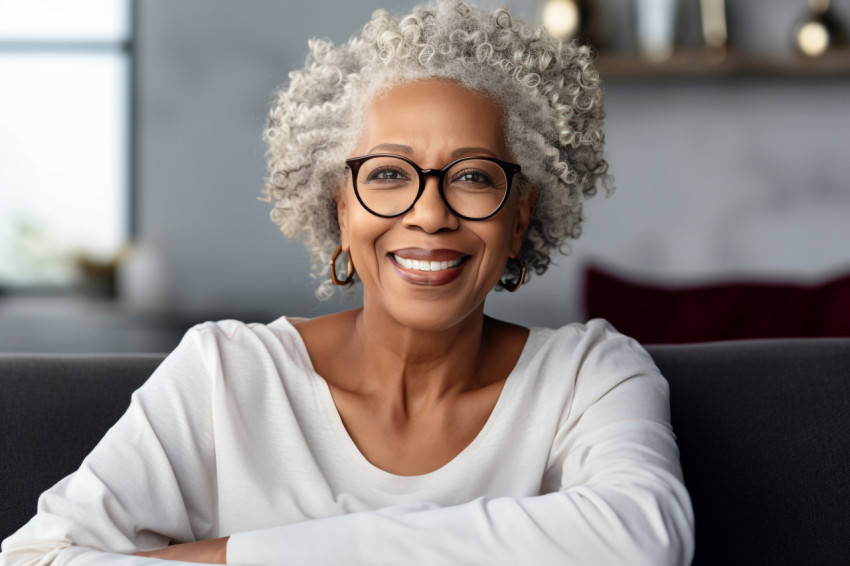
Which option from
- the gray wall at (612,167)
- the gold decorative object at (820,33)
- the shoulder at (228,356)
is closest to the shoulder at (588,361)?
the shoulder at (228,356)

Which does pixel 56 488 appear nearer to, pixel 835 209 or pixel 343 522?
pixel 343 522

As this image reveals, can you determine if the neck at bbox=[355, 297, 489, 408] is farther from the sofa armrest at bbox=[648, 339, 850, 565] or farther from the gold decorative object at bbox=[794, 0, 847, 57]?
the gold decorative object at bbox=[794, 0, 847, 57]

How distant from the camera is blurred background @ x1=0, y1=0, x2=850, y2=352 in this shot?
13.3ft

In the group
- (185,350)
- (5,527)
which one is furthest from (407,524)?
(5,527)

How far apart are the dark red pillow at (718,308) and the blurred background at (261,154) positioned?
819 millimetres

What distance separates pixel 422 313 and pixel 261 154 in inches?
118

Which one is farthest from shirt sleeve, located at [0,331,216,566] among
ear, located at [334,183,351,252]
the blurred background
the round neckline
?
the blurred background

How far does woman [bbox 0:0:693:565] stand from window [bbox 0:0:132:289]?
2.99 meters

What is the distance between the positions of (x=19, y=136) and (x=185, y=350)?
3413 mm

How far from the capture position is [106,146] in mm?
4352

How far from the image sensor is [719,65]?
3.90 m

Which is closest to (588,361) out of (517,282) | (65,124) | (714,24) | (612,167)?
(517,282)

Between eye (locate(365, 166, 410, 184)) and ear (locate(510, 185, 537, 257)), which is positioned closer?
eye (locate(365, 166, 410, 184))

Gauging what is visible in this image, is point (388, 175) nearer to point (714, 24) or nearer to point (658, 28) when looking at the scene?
point (658, 28)
